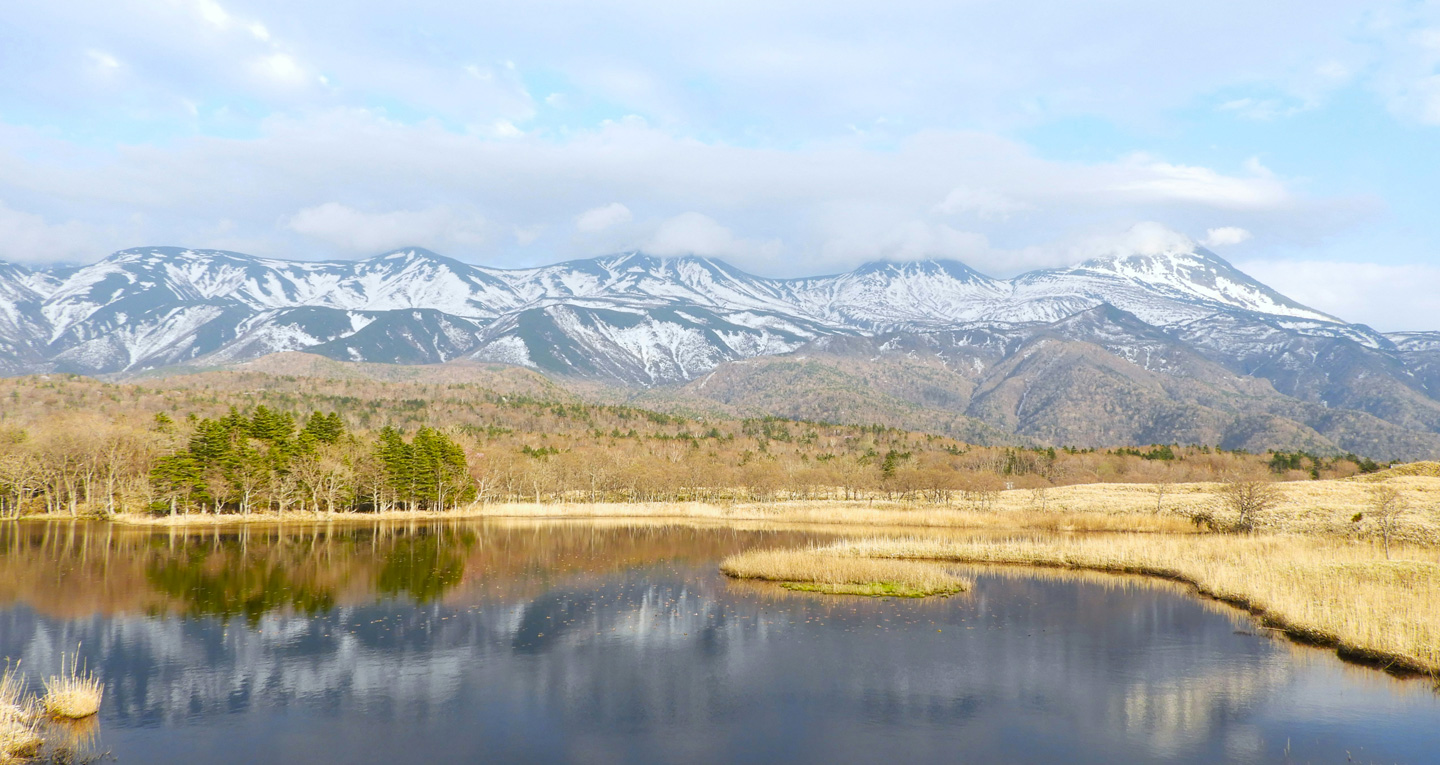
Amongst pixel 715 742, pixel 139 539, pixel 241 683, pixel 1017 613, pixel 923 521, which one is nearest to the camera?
pixel 715 742

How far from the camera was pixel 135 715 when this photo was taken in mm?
26766

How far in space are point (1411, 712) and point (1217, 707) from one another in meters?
6.11

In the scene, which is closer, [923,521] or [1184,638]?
[1184,638]

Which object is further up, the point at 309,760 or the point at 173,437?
the point at 173,437

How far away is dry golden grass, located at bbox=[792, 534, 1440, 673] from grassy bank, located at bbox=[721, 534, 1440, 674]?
65 mm

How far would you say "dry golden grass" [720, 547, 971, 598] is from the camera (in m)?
51.8

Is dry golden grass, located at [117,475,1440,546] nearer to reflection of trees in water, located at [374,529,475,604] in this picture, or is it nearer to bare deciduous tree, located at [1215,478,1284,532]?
bare deciduous tree, located at [1215,478,1284,532]

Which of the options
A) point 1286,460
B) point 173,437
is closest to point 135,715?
point 173,437

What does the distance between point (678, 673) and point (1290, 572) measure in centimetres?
4068

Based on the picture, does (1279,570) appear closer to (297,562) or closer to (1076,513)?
(1076,513)

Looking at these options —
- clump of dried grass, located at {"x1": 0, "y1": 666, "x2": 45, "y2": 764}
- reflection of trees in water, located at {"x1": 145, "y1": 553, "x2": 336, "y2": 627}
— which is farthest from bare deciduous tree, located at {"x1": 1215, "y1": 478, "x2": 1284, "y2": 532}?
clump of dried grass, located at {"x1": 0, "y1": 666, "x2": 45, "y2": 764}

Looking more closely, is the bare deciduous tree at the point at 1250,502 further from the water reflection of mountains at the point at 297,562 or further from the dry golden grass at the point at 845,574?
the water reflection of mountains at the point at 297,562

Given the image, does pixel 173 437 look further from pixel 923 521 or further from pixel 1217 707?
pixel 1217 707

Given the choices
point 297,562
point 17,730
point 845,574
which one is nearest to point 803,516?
point 845,574
